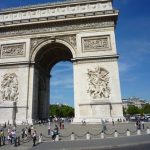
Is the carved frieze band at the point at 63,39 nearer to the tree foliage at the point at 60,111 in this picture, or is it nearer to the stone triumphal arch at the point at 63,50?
the stone triumphal arch at the point at 63,50

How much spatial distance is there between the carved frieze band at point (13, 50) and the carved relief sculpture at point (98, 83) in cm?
896

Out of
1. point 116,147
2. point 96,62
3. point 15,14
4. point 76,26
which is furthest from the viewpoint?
point 15,14

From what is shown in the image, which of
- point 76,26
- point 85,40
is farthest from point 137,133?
point 76,26

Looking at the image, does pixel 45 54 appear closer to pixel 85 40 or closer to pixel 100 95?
pixel 85 40

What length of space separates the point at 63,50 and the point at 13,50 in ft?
21.2

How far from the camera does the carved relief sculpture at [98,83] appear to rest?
24688 millimetres

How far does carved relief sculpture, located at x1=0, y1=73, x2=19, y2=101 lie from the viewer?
1055 inches

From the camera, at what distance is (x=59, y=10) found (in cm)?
2884

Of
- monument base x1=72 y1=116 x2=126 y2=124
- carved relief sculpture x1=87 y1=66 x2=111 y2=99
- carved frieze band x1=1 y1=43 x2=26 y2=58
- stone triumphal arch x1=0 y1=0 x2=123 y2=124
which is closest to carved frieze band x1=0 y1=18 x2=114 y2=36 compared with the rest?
stone triumphal arch x1=0 y1=0 x2=123 y2=124

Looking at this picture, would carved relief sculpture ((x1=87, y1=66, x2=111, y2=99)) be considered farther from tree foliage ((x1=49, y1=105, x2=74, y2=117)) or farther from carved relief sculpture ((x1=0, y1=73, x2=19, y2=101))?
tree foliage ((x1=49, y1=105, x2=74, y2=117))

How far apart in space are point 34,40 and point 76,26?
545 cm

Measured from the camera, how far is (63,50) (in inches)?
1220

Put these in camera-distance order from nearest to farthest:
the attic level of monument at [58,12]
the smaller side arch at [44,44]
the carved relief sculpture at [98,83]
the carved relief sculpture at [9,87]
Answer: the carved relief sculpture at [98,83] < the carved relief sculpture at [9,87] < the attic level of monument at [58,12] < the smaller side arch at [44,44]

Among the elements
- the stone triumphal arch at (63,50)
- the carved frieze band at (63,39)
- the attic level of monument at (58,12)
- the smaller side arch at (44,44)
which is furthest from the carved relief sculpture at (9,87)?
the attic level of monument at (58,12)
